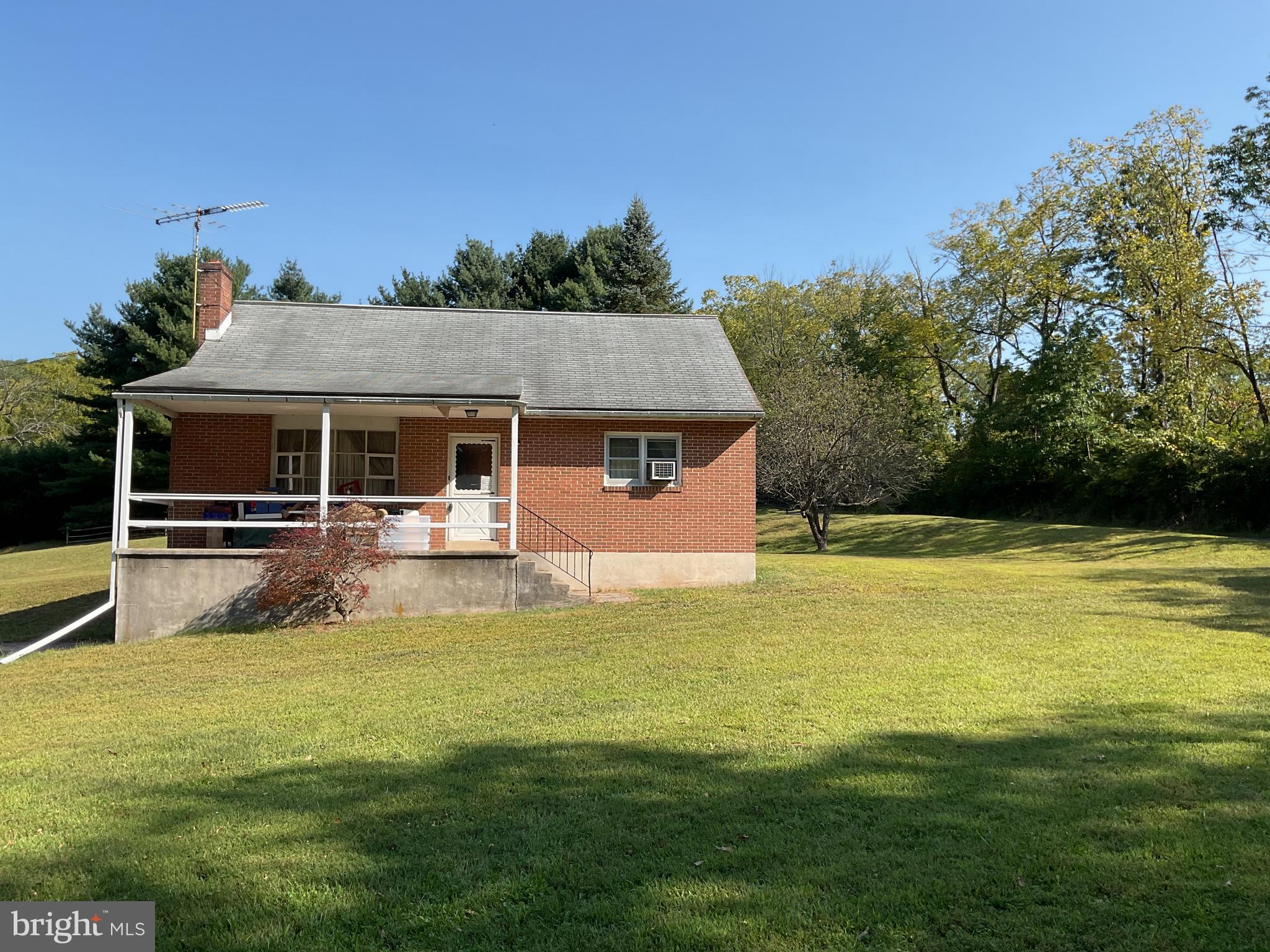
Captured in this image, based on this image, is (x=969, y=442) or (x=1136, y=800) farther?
(x=969, y=442)

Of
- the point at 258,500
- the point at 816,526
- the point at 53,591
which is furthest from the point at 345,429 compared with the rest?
the point at 816,526

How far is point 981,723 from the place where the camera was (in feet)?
21.3

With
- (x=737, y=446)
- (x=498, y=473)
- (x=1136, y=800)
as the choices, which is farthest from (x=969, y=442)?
(x=1136, y=800)

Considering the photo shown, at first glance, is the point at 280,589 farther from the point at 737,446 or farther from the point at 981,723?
the point at 981,723

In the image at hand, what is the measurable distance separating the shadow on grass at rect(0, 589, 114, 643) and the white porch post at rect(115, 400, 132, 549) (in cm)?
173

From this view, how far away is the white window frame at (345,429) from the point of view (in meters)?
16.4

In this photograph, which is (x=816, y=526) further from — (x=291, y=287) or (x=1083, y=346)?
(x=291, y=287)

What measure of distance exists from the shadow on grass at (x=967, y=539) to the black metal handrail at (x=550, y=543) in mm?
12793

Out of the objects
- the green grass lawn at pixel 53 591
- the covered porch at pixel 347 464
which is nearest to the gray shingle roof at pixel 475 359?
the covered porch at pixel 347 464

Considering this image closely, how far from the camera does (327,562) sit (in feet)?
41.3

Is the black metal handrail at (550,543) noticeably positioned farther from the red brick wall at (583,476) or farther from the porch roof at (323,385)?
the porch roof at (323,385)

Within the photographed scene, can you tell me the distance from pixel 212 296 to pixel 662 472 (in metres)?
10.2

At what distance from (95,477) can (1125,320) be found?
45.0 meters

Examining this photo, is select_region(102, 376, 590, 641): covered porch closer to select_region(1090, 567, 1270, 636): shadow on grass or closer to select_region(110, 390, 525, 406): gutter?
select_region(110, 390, 525, 406): gutter
